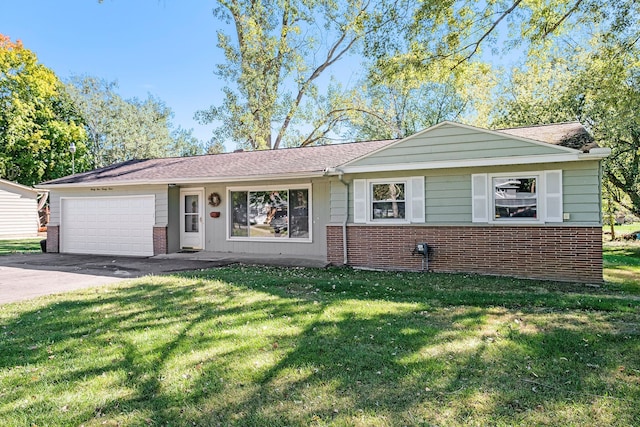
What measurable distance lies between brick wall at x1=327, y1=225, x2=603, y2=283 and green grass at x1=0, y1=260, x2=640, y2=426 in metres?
1.67

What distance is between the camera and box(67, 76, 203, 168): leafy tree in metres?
30.9

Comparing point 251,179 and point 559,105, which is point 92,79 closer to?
point 251,179

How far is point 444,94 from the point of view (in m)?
24.4

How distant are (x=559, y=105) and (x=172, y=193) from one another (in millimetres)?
16592

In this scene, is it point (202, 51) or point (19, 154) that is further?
point (19, 154)

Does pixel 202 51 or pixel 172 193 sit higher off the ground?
pixel 202 51

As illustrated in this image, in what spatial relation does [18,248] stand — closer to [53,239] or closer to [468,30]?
[53,239]

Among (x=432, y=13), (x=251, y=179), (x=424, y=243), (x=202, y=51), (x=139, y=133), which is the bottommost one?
(x=424, y=243)

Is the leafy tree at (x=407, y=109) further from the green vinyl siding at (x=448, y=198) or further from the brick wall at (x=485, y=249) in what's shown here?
the brick wall at (x=485, y=249)

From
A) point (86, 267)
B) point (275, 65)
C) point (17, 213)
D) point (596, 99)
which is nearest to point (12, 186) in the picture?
point (17, 213)

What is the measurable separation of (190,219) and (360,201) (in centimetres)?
603

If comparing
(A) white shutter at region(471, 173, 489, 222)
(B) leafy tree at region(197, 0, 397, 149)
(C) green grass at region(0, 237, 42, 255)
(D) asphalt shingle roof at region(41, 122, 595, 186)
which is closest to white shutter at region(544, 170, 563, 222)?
(D) asphalt shingle roof at region(41, 122, 595, 186)

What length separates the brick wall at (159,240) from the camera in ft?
39.7

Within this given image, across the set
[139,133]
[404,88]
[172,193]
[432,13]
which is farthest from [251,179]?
[139,133]
